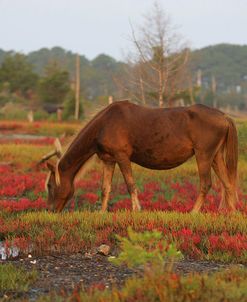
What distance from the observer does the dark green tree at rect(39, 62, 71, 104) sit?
63.1 metres

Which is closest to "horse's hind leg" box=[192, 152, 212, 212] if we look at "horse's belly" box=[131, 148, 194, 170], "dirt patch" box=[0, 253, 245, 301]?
"horse's belly" box=[131, 148, 194, 170]

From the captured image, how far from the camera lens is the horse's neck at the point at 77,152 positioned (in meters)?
10.5

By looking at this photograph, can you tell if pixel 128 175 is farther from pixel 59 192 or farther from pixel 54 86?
pixel 54 86

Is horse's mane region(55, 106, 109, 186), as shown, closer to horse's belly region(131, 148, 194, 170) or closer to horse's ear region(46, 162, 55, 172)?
horse's ear region(46, 162, 55, 172)

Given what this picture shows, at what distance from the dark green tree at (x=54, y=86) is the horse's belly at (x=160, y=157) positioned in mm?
52936

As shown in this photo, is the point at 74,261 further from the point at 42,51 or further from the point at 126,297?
the point at 42,51

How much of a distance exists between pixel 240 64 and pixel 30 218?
12712 cm

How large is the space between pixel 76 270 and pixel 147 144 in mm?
4220

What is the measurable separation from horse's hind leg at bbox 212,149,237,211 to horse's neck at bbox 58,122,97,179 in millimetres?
2499

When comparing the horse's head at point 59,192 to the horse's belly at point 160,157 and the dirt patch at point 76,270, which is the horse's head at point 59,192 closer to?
the horse's belly at point 160,157

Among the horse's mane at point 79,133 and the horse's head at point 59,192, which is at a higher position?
the horse's mane at point 79,133

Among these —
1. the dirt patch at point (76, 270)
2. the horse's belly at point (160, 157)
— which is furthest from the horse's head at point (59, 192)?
the dirt patch at point (76, 270)

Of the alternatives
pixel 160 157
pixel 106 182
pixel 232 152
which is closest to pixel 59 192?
pixel 106 182

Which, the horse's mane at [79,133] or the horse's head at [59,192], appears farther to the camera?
the horse's mane at [79,133]
